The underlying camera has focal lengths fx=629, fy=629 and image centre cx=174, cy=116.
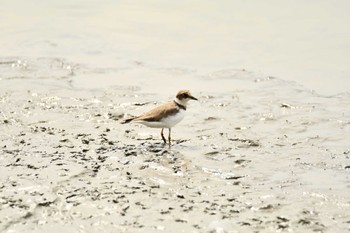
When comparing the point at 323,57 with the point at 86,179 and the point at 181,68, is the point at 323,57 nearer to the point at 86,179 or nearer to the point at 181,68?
the point at 181,68

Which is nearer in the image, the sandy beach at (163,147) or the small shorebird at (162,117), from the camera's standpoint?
the sandy beach at (163,147)

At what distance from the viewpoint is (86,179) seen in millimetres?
7949

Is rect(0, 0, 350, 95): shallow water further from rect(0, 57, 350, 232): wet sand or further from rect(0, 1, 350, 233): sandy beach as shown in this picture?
rect(0, 57, 350, 232): wet sand

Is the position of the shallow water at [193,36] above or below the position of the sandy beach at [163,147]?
above

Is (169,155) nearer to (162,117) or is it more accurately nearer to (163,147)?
(163,147)

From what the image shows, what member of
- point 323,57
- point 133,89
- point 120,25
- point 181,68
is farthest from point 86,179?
point 120,25

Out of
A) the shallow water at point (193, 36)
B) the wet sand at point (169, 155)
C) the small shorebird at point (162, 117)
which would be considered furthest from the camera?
the shallow water at point (193, 36)

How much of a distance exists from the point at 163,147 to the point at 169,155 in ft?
1.45

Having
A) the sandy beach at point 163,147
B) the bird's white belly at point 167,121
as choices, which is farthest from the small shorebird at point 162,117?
the sandy beach at point 163,147

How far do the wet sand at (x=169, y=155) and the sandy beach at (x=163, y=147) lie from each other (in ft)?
0.07

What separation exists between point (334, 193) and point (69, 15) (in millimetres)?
13135

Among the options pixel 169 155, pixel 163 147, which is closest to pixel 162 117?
pixel 163 147

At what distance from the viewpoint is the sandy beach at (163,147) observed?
6.96m

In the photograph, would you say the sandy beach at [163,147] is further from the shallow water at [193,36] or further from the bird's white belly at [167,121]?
the bird's white belly at [167,121]
